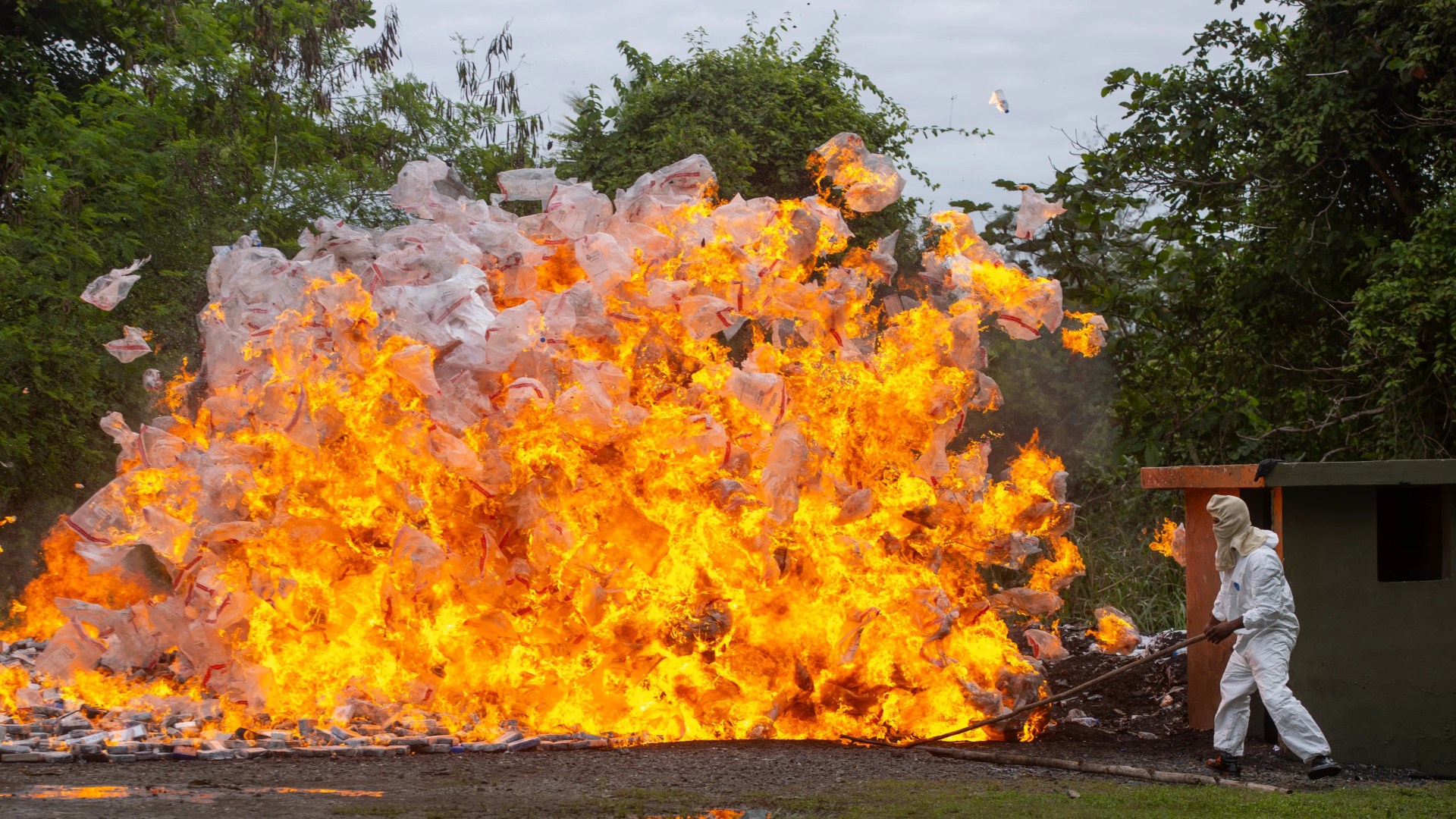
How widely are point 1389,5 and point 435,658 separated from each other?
27.3 feet

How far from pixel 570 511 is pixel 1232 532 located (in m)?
3.82

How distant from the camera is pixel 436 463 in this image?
7910 mm

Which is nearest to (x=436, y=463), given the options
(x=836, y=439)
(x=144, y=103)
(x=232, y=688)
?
(x=232, y=688)

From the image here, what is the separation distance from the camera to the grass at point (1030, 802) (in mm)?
5688

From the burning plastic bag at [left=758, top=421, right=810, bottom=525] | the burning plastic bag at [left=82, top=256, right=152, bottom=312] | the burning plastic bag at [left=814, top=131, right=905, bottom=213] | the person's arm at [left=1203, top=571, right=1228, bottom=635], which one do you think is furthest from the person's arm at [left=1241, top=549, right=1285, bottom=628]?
the burning plastic bag at [left=82, top=256, right=152, bottom=312]

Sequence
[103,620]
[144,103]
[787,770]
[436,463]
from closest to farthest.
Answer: [787,770], [436,463], [103,620], [144,103]

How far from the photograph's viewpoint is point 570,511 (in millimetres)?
8148

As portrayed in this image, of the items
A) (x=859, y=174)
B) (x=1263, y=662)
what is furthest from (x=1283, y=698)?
(x=859, y=174)

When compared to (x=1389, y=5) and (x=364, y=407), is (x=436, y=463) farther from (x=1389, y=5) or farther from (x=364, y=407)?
(x=1389, y=5)

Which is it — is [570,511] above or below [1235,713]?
above

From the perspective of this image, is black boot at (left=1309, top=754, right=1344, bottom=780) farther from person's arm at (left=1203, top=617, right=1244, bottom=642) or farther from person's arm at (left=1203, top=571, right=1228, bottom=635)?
person's arm at (left=1203, top=571, right=1228, bottom=635)

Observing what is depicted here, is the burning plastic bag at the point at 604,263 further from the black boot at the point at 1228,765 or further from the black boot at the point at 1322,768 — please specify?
the black boot at the point at 1322,768

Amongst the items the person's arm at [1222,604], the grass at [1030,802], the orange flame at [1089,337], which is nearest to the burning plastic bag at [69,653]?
the grass at [1030,802]

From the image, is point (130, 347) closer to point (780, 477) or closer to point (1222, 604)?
point (780, 477)
